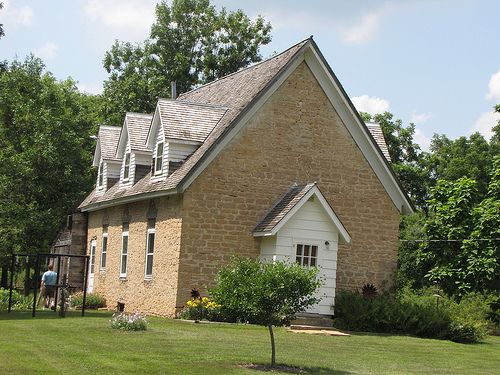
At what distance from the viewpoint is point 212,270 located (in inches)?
1046

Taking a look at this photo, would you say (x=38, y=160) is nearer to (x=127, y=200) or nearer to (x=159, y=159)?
(x=127, y=200)

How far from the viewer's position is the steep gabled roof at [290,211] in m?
25.8

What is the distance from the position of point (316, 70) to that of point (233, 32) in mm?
26421

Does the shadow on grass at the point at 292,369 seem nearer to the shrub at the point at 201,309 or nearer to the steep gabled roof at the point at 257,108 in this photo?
the shrub at the point at 201,309

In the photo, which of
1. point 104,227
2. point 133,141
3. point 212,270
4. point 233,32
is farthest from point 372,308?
point 233,32

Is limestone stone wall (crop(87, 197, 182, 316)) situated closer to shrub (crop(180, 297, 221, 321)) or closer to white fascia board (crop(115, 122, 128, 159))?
shrub (crop(180, 297, 221, 321))

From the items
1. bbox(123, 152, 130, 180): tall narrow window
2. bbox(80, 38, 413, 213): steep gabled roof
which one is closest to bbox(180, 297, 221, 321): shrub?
bbox(80, 38, 413, 213): steep gabled roof

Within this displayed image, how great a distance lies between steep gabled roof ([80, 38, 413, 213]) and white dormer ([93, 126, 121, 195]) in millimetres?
4681

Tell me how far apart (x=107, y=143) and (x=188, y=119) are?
975 centimetres

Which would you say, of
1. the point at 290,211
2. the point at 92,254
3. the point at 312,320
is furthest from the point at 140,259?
the point at 92,254

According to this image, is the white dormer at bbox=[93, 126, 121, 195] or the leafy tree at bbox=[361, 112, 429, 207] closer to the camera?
the white dormer at bbox=[93, 126, 121, 195]

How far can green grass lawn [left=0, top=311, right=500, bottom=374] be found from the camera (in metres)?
15.0

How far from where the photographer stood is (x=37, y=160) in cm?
4294

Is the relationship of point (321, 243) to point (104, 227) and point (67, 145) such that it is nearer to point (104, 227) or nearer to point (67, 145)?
point (104, 227)
